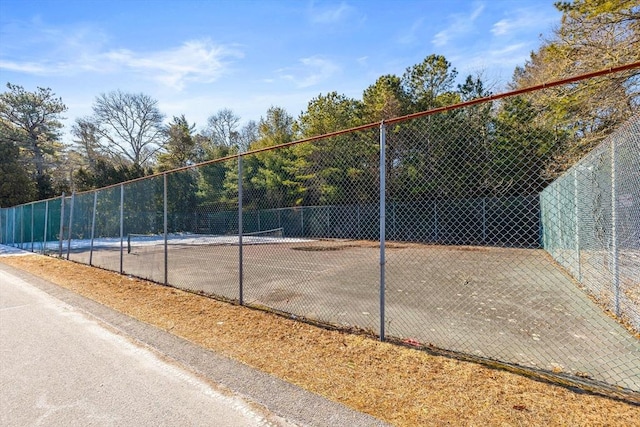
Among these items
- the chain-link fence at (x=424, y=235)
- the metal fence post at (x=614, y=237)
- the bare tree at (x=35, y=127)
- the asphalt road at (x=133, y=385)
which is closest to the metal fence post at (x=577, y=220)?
the chain-link fence at (x=424, y=235)

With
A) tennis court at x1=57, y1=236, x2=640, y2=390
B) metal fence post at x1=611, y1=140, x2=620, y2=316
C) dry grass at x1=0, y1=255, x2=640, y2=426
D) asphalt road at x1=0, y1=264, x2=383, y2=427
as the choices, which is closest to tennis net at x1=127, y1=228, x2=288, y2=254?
tennis court at x1=57, y1=236, x2=640, y2=390

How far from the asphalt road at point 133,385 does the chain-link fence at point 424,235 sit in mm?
1409

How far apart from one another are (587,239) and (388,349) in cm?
459

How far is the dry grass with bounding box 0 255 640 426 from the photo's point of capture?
2.02 meters

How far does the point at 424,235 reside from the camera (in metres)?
15.2

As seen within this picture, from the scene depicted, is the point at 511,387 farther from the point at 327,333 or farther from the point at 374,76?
the point at 374,76

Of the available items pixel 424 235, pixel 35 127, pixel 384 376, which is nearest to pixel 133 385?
pixel 384 376

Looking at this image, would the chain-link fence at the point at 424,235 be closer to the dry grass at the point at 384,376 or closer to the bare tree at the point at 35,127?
the dry grass at the point at 384,376

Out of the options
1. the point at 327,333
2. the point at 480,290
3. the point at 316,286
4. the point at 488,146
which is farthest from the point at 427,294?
the point at 488,146

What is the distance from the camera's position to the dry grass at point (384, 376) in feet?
6.63

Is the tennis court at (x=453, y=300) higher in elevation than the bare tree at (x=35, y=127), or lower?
lower

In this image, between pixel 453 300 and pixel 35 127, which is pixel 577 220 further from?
pixel 35 127

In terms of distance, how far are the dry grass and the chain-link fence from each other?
38 cm

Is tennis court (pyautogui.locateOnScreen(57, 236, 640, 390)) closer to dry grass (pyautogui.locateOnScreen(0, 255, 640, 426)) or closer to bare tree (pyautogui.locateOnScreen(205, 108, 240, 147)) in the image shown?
dry grass (pyautogui.locateOnScreen(0, 255, 640, 426))
